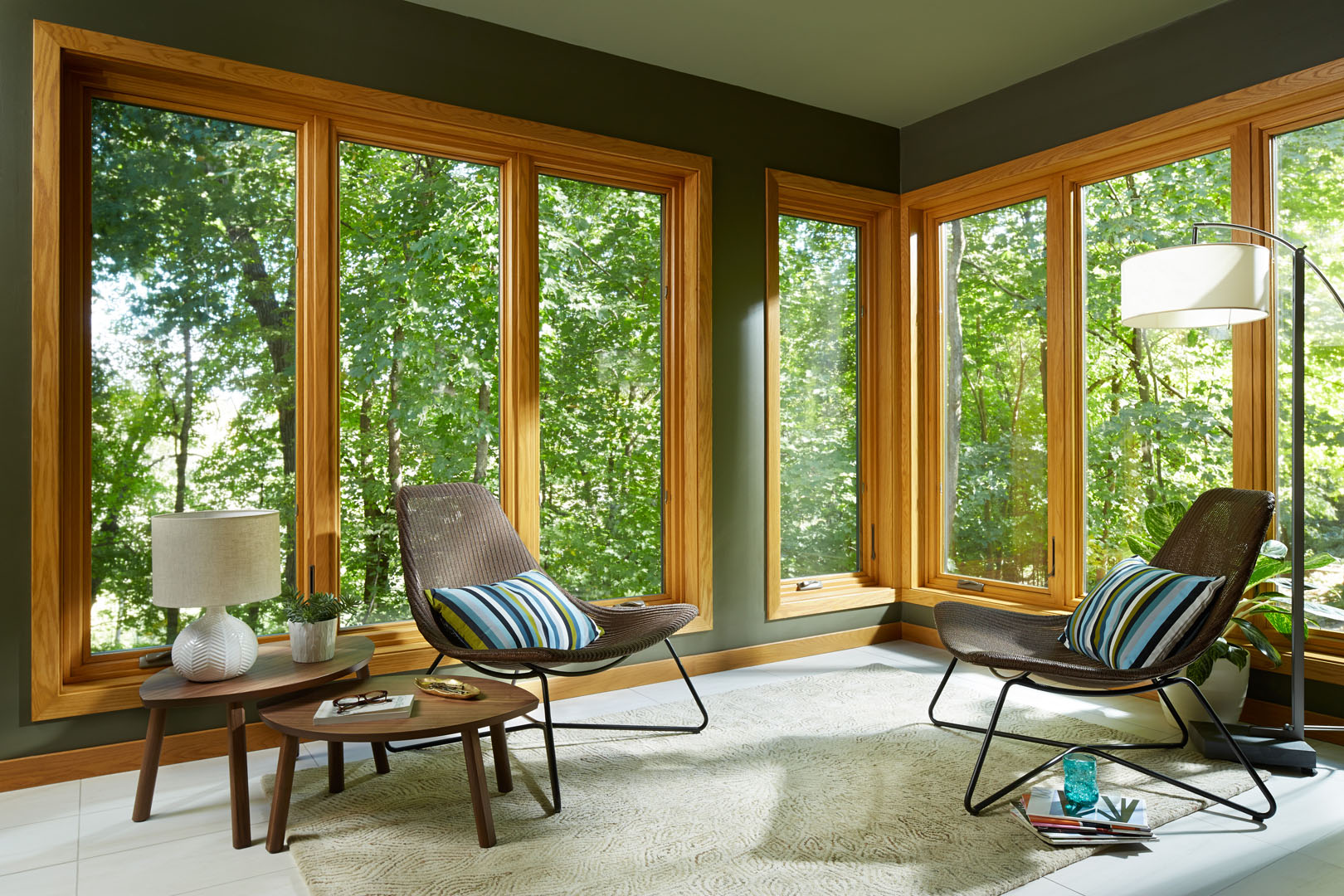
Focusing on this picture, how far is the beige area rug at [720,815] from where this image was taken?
2.04 m

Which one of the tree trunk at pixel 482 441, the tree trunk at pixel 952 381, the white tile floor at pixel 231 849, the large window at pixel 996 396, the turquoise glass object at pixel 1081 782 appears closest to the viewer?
the white tile floor at pixel 231 849

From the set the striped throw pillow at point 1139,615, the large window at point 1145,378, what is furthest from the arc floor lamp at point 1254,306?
the large window at point 1145,378

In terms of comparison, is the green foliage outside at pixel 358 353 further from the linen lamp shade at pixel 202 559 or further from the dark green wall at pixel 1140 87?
the dark green wall at pixel 1140 87

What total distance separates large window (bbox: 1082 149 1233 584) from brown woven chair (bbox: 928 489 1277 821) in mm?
798

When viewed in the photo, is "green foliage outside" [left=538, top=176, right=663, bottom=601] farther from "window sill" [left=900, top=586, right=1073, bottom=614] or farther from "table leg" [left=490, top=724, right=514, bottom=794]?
"window sill" [left=900, top=586, right=1073, bottom=614]

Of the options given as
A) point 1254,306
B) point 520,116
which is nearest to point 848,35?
point 520,116

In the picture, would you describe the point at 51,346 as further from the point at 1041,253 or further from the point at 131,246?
the point at 1041,253

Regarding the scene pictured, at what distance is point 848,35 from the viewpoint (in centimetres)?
363

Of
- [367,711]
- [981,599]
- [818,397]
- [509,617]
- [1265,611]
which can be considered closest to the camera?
[367,711]

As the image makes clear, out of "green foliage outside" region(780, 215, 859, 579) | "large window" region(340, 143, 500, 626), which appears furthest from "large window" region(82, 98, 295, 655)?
"green foliage outside" region(780, 215, 859, 579)

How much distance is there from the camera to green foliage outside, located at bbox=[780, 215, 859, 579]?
4.41 m

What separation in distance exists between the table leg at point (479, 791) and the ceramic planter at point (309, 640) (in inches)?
25.7

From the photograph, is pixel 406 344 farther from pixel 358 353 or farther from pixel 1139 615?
pixel 1139 615

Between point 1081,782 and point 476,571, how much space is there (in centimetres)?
205
